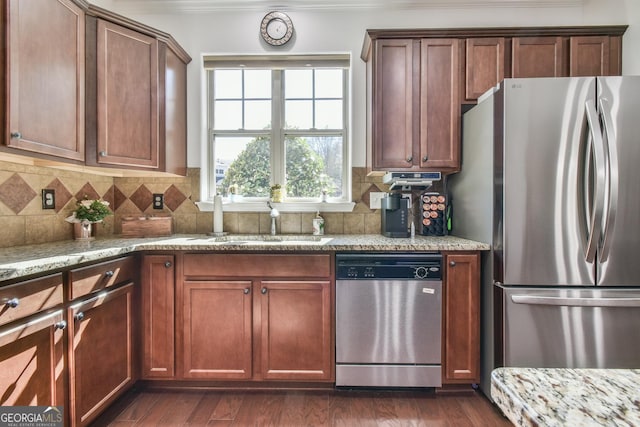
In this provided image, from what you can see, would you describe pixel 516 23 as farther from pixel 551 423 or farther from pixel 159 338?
pixel 159 338

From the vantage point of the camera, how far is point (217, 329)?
2047 mm

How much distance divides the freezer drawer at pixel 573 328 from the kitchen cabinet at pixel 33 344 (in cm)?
224

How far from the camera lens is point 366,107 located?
271cm

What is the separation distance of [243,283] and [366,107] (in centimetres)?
168

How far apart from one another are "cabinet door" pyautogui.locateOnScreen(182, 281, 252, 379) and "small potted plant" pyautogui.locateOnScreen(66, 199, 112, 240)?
0.83 metres

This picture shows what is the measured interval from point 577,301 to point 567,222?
1.42ft

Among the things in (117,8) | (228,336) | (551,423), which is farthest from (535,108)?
(117,8)

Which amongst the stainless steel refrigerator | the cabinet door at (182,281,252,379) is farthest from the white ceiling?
the cabinet door at (182,281,252,379)

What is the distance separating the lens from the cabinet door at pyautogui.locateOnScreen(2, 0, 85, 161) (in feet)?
5.05

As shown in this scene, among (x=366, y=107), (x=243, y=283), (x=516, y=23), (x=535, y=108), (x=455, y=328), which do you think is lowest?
(x=455, y=328)

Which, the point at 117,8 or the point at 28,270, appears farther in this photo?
the point at 117,8

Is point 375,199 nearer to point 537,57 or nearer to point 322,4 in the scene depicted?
point 537,57

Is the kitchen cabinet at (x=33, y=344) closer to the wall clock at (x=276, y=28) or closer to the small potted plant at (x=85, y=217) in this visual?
the small potted plant at (x=85, y=217)

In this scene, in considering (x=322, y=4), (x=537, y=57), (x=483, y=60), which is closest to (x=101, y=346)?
(x=322, y=4)
